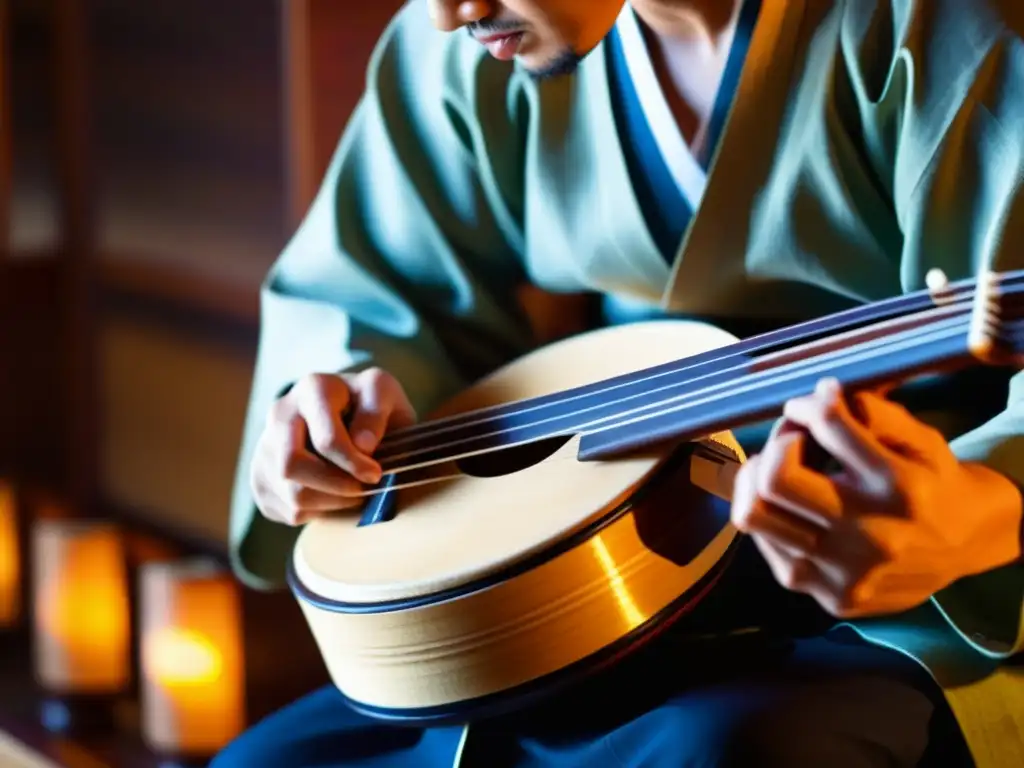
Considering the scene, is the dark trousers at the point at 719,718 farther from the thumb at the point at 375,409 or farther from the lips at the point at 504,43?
the lips at the point at 504,43

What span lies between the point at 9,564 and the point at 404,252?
50.0 inches

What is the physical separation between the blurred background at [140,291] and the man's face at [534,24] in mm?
597

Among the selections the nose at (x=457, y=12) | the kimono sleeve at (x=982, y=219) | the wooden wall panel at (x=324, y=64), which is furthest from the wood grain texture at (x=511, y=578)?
the wooden wall panel at (x=324, y=64)

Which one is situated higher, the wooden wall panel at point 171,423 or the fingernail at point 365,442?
the fingernail at point 365,442

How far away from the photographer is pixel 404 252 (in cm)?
122

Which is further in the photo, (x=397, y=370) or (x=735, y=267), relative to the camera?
(x=397, y=370)

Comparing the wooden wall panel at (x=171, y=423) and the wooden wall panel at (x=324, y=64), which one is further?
the wooden wall panel at (x=171, y=423)

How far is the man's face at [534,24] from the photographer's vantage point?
3.05 ft

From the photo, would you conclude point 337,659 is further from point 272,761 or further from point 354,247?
point 354,247

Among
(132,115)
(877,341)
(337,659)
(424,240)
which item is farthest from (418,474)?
(132,115)

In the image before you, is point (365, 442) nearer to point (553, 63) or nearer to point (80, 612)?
point (553, 63)

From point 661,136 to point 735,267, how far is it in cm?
12

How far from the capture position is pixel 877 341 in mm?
743

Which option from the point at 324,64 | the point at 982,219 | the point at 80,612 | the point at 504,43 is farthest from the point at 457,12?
the point at 80,612
